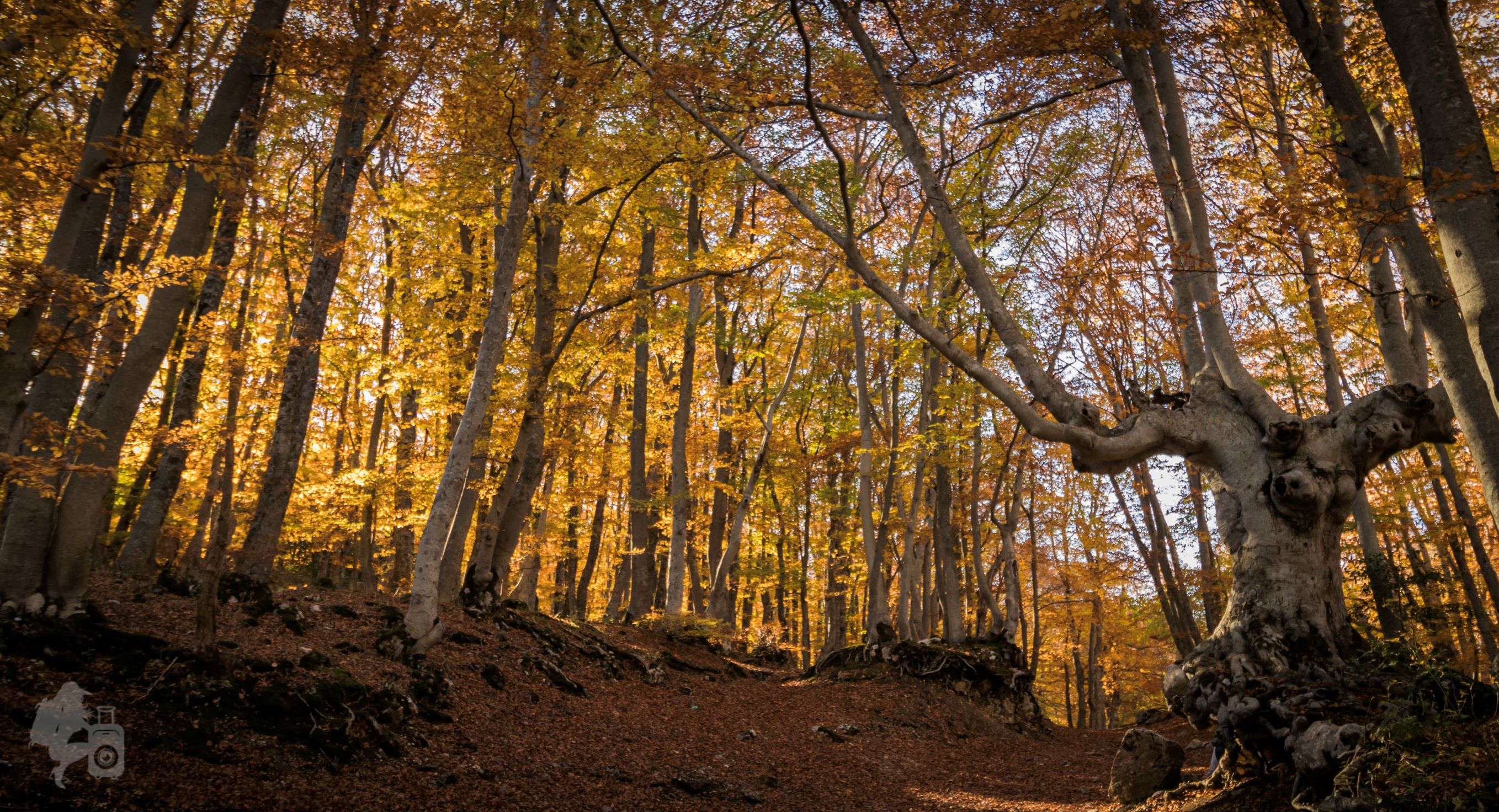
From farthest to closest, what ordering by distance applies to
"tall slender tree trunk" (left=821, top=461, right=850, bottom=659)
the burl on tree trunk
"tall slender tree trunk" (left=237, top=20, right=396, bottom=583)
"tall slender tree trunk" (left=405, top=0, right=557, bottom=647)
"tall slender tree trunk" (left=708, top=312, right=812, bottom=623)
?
"tall slender tree trunk" (left=821, top=461, right=850, bottom=659) < "tall slender tree trunk" (left=708, top=312, right=812, bottom=623) < "tall slender tree trunk" (left=237, top=20, right=396, bottom=583) < "tall slender tree trunk" (left=405, top=0, right=557, bottom=647) < the burl on tree trunk

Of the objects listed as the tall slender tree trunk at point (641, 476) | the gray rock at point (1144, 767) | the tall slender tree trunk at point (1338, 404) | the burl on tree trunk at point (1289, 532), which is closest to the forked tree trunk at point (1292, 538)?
the burl on tree trunk at point (1289, 532)

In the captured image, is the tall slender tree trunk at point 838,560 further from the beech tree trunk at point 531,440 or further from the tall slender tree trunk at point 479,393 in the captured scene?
the tall slender tree trunk at point 479,393

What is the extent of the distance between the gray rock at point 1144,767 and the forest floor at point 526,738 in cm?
31

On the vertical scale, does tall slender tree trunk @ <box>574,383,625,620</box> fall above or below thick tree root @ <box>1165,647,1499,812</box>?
above

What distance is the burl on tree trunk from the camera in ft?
17.3

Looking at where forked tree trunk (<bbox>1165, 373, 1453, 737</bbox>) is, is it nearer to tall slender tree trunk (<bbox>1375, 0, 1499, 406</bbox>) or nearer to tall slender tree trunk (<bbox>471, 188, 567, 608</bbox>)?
tall slender tree trunk (<bbox>1375, 0, 1499, 406</bbox>)

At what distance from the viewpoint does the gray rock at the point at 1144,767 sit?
5.66 metres

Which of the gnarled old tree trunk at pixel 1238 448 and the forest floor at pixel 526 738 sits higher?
the gnarled old tree trunk at pixel 1238 448

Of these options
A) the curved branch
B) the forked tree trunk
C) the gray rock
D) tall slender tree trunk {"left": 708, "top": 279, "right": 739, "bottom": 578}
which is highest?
tall slender tree trunk {"left": 708, "top": 279, "right": 739, "bottom": 578}

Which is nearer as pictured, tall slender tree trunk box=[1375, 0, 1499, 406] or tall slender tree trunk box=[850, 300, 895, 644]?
tall slender tree trunk box=[1375, 0, 1499, 406]

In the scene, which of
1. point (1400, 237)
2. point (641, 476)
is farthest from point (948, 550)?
point (1400, 237)

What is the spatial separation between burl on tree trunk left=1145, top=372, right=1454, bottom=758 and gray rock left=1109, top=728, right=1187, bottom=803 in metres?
0.34

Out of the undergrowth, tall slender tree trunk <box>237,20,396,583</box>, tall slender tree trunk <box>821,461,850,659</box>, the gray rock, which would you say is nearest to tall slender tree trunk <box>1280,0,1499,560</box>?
the undergrowth

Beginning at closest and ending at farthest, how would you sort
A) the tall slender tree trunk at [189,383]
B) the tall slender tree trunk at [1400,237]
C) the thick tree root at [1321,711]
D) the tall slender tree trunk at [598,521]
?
1. the thick tree root at [1321,711]
2. the tall slender tree trunk at [1400,237]
3. the tall slender tree trunk at [189,383]
4. the tall slender tree trunk at [598,521]
